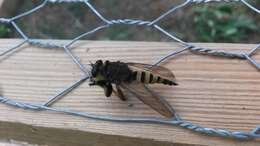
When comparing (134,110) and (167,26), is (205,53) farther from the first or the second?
(167,26)

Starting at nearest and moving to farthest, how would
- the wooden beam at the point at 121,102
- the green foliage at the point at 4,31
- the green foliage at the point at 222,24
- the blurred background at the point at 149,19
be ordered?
the wooden beam at the point at 121,102, the green foliage at the point at 4,31, the blurred background at the point at 149,19, the green foliage at the point at 222,24

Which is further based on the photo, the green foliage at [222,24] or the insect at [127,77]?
the green foliage at [222,24]

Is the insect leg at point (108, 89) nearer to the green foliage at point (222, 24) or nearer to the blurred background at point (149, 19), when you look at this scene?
the blurred background at point (149, 19)

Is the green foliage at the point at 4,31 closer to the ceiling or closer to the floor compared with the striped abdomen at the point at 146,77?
closer to the floor

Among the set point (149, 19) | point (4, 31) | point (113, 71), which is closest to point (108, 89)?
point (113, 71)

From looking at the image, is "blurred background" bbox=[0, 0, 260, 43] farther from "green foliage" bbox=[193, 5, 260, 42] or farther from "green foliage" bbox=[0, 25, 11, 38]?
"green foliage" bbox=[0, 25, 11, 38]

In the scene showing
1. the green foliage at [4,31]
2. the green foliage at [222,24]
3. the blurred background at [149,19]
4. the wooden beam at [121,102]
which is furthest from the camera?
the green foliage at [222,24]

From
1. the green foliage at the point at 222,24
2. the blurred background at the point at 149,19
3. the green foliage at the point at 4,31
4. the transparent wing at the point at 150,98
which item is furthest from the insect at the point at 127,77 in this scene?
the green foliage at the point at 222,24
